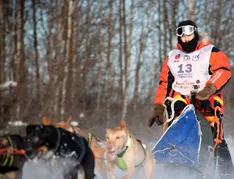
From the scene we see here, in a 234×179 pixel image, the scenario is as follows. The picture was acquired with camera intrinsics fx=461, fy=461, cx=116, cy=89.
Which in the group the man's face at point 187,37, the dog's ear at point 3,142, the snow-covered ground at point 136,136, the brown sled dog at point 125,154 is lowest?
the snow-covered ground at point 136,136

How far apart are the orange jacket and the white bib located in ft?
0.19

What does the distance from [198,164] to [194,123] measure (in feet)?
1.38

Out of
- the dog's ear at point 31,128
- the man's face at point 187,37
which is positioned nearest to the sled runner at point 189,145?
the man's face at point 187,37

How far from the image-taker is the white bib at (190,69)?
4.96 meters

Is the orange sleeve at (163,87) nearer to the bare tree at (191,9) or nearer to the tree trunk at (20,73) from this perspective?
the tree trunk at (20,73)

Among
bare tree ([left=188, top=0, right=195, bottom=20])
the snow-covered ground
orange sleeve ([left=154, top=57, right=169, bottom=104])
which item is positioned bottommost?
the snow-covered ground

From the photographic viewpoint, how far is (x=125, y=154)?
4.77m

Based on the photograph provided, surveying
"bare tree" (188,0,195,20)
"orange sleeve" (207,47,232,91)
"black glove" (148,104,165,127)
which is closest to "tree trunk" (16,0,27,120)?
"bare tree" (188,0,195,20)

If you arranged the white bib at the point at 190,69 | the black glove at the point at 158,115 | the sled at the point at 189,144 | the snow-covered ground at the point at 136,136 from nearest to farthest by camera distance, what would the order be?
the snow-covered ground at the point at 136,136 < the sled at the point at 189,144 < the white bib at the point at 190,69 < the black glove at the point at 158,115

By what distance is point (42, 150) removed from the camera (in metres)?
3.54

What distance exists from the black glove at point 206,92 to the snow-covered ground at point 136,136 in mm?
824

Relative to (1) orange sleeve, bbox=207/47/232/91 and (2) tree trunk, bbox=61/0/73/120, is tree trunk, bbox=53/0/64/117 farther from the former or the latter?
(1) orange sleeve, bbox=207/47/232/91

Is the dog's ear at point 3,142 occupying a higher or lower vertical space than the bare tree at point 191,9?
lower

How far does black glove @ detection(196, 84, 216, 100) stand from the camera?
4.62 metres
